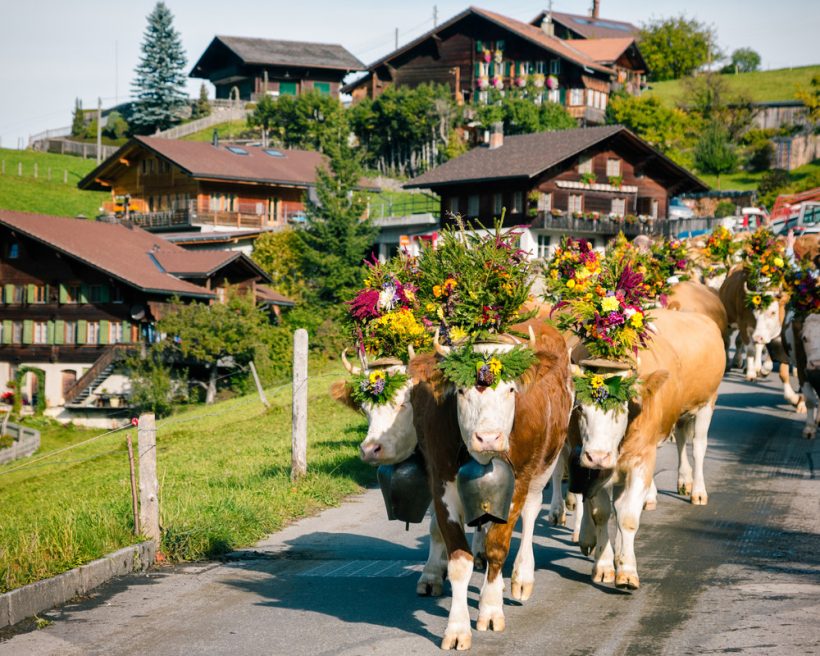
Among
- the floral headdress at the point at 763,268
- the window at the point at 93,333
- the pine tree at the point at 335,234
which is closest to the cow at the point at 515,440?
the floral headdress at the point at 763,268

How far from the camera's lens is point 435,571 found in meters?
10.2

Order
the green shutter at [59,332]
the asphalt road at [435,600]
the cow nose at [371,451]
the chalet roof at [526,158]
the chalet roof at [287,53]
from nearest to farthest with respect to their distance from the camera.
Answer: the asphalt road at [435,600] < the cow nose at [371,451] < the green shutter at [59,332] < the chalet roof at [526,158] < the chalet roof at [287,53]

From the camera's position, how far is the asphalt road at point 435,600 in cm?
877

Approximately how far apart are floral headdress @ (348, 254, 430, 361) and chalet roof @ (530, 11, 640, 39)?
103327 millimetres

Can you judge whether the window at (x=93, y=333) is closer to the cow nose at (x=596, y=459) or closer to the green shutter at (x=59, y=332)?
the green shutter at (x=59, y=332)

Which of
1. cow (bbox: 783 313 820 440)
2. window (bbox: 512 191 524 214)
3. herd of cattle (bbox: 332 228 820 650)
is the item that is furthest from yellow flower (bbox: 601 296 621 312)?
window (bbox: 512 191 524 214)

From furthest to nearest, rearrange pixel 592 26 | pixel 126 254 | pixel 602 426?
pixel 592 26 < pixel 126 254 < pixel 602 426

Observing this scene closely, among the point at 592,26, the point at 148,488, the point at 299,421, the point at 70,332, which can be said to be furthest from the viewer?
the point at 592,26

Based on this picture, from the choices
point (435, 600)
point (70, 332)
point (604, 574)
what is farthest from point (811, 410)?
point (70, 332)

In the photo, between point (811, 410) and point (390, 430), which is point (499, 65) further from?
point (390, 430)

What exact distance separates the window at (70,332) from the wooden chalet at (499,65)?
43.5 meters

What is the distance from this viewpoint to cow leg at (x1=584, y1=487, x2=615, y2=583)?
10547mm

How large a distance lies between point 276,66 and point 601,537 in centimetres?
10389

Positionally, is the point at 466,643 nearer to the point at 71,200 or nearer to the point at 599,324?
the point at 599,324
